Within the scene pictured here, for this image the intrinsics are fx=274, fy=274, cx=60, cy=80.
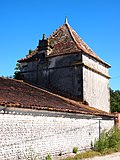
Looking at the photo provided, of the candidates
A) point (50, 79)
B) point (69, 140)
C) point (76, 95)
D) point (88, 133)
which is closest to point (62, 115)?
point (69, 140)

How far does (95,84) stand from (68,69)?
307 cm

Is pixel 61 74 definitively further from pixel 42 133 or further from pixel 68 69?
pixel 42 133

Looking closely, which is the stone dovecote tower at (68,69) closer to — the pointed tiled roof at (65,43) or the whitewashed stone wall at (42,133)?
the pointed tiled roof at (65,43)

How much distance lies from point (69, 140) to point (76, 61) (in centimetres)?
846

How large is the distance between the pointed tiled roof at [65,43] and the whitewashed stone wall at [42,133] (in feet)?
23.0

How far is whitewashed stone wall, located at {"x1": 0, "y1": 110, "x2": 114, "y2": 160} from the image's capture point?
1109 cm

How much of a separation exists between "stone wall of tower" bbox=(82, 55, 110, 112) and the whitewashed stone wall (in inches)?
185

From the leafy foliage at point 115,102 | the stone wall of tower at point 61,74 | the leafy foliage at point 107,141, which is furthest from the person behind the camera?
the leafy foliage at point 115,102

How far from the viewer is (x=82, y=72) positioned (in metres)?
21.8

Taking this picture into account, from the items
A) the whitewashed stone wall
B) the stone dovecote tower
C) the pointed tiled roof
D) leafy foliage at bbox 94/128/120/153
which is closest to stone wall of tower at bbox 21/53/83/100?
the stone dovecote tower

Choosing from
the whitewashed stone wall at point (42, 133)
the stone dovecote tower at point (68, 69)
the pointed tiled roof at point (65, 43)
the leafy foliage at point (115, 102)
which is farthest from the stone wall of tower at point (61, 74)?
the leafy foliage at point (115, 102)

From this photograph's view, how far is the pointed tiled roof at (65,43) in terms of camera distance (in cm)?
2275

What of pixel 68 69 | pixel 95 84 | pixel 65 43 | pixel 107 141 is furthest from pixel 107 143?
pixel 65 43

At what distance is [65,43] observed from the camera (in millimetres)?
23859
